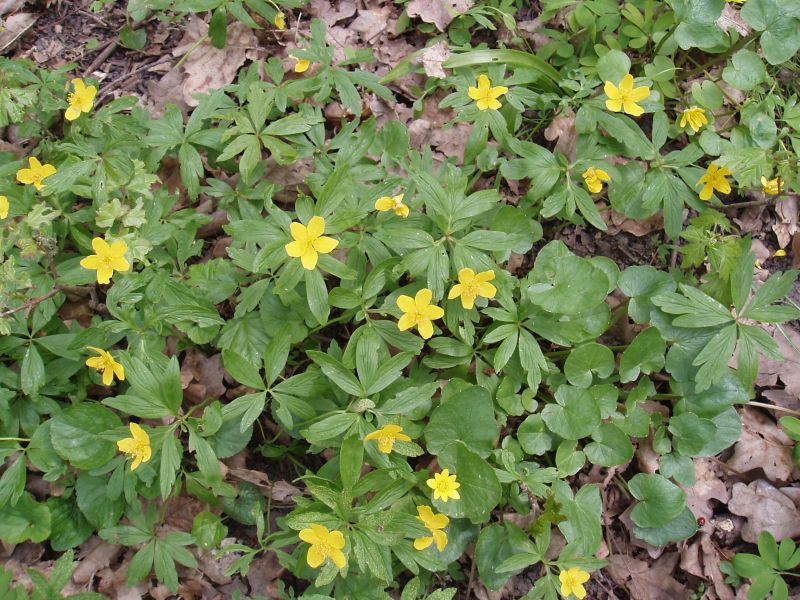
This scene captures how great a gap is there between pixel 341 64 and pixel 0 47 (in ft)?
7.02

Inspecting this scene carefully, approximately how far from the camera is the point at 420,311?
2.49m

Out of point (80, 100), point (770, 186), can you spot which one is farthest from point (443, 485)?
point (80, 100)

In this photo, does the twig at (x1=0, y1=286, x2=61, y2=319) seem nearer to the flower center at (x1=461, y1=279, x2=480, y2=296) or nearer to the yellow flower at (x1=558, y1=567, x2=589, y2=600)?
the flower center at (x1=461, y1=279, x2=480, y2=296)

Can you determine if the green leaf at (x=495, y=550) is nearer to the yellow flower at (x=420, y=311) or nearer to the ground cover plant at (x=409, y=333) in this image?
the ground cover plant at (x=409, y=333)

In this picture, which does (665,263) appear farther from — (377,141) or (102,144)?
(102,144)

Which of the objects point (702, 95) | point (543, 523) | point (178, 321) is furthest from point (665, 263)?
point (178, 321)

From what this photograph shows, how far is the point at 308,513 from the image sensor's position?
7.48ft

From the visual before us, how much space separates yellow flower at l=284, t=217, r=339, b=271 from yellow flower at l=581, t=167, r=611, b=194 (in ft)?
4.74

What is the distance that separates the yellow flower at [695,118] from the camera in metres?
3.23

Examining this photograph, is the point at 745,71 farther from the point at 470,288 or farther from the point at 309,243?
the point at 309,243

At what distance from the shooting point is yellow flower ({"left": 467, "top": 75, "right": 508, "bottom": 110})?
9.98 feet

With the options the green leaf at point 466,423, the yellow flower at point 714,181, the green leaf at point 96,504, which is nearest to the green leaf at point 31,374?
the green leaf at point 96,504

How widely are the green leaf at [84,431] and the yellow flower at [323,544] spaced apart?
1.05m

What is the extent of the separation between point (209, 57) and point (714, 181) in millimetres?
2950
